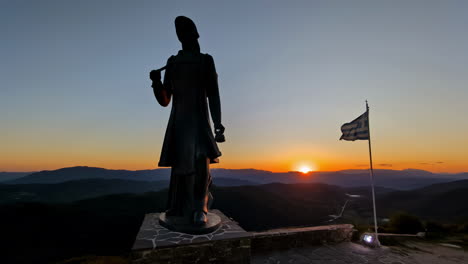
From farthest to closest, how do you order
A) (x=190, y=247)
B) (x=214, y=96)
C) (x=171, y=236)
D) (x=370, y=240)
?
(x=370, y=240), (x=214, y=96), (x=171, y=236), (x=190, y=247)

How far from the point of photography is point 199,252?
3.11m

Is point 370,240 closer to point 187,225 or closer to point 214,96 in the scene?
point 187,225

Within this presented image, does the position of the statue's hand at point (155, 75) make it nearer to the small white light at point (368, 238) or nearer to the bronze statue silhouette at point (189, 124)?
the bronze statue silhouette at point (189, 124)

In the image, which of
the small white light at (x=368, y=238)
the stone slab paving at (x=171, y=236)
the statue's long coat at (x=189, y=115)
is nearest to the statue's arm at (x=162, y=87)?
the statue's long coat at (x=189, y=115)

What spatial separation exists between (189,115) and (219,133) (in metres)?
0.68

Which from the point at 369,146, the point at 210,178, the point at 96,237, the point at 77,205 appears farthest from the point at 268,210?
the point at 210,178

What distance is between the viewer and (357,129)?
750 cm

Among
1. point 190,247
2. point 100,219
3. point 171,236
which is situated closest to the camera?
point 190,247

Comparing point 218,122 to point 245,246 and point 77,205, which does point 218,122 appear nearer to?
point 245,246

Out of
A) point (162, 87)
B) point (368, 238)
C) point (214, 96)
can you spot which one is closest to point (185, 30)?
point (162, 87)

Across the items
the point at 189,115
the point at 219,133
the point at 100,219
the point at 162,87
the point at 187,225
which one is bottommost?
the point at 100,219

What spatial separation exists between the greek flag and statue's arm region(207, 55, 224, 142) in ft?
18.4

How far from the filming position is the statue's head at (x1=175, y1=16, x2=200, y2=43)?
13.2 ft

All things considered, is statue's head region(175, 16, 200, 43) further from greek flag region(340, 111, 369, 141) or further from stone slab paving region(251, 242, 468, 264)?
greek flag region(340, 111, 369, 141)
